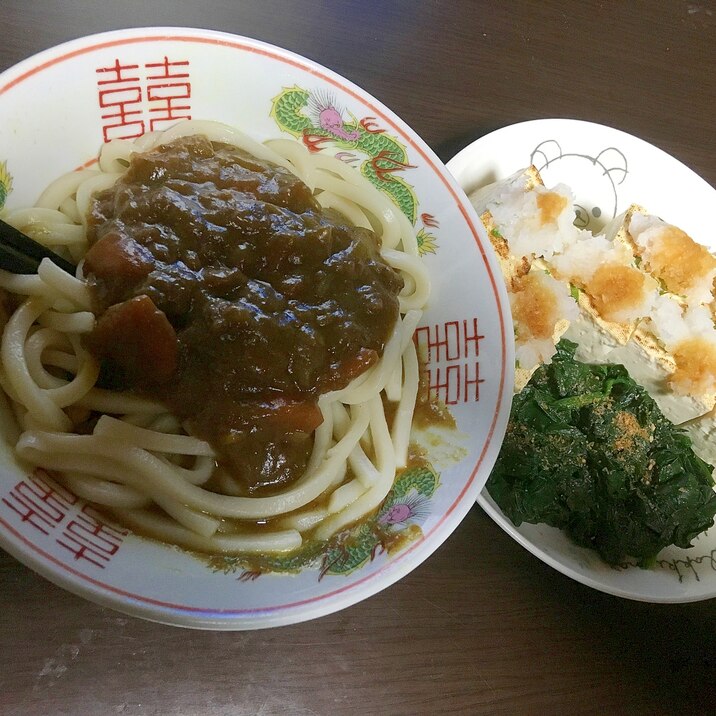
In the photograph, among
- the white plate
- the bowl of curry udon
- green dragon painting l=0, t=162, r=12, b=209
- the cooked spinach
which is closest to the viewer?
the bowl of curry udon

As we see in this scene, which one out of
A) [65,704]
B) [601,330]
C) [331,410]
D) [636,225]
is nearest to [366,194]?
[331,410]

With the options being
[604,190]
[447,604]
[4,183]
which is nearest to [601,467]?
[447,604]

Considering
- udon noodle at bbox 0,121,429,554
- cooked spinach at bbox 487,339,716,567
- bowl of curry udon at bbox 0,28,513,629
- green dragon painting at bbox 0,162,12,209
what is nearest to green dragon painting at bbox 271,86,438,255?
bowl of curry udon at bbox 0,28,513,629

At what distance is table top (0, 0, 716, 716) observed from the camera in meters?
2.03

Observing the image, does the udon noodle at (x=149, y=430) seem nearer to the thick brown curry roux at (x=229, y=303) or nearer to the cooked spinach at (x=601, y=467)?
the thick brown curry roux at (x=229, y=303)

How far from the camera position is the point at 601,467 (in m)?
3.13

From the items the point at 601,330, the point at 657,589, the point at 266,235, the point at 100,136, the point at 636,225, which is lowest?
the point at 657,589

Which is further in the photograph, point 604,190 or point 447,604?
point 604,190

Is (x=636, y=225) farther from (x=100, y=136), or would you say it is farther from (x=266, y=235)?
(x=100, y=136)

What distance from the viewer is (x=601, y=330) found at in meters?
3.20

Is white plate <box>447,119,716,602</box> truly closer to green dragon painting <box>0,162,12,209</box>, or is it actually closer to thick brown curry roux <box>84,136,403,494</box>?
thick brown curry roux <box>84,136,403,494</box>

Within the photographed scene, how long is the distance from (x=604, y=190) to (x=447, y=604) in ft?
8.62

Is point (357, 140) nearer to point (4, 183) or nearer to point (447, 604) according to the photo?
point (4, 183)

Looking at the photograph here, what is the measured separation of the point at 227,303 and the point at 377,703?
61.5 inches
